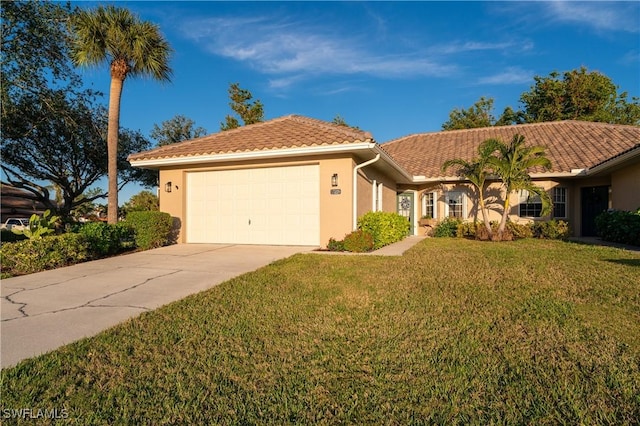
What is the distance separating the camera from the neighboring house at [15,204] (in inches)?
989

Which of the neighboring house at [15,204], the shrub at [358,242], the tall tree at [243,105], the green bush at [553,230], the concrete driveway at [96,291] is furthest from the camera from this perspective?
the neighboring house at [15,204]

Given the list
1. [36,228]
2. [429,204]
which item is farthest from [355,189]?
[36,228]

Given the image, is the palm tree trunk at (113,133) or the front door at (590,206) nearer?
the palm tree trunk at (113,133)

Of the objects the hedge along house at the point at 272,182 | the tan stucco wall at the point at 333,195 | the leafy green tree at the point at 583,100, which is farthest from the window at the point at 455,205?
the leafy green tree at the point at 583,100

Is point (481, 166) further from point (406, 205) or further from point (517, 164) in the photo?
point (406, 205)

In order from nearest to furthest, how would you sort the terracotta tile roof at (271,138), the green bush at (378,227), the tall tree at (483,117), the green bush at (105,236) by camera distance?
the green bush at (105,236), the terracotta tile roof at (271,138), the green bush at (378,227), the tall tree at (483,117)

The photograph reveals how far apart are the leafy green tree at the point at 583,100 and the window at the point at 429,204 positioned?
702 inches

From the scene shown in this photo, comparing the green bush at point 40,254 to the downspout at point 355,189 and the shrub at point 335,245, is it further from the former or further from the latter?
the downspout at point 355,189

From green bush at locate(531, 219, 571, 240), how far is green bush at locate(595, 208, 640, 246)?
1.06m

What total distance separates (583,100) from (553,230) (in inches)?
760

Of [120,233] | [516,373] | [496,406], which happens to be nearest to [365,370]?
[496,406]

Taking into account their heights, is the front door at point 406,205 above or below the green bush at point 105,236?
above

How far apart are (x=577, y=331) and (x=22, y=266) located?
8.72 meters

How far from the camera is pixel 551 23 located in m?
11.8
